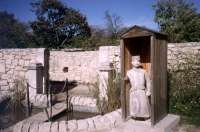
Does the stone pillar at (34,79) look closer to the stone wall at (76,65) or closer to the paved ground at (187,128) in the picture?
the paved ground at (187,128)

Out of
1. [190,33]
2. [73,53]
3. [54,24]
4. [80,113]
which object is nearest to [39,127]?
[80,113]

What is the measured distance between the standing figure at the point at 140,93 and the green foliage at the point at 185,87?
1688 mm

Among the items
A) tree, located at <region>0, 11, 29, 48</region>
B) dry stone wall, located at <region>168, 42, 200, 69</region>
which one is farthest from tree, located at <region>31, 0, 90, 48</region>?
dry stone wall, located at <region>168, 42, 200, 69</region>

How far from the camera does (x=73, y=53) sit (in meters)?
13.4

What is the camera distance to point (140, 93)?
4.56 m

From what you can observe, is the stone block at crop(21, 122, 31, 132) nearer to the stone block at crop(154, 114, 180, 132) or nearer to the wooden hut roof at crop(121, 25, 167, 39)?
the stone block at crop(154, 114, 180, 132)

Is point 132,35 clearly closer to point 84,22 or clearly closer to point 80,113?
point 80,113

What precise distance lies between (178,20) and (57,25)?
11.4 metres

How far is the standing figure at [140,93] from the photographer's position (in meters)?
4.57

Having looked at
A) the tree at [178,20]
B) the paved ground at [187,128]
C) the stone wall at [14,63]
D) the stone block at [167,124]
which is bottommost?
the paved ground at [187,128]

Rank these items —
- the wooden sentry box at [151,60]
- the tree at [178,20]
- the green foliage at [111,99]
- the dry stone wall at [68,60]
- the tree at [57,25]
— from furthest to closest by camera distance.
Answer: the tree at [57,25] → the tree at [178,20] → the dry stone wall at [68,60] → the green foliage at [111,99] → the wooden sentry box at [151,60]

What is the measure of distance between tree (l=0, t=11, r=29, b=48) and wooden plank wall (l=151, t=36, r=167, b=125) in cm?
1811

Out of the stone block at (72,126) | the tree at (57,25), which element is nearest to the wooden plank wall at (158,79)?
the stone block at (72,126)

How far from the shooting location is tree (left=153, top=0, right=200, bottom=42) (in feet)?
41.3
